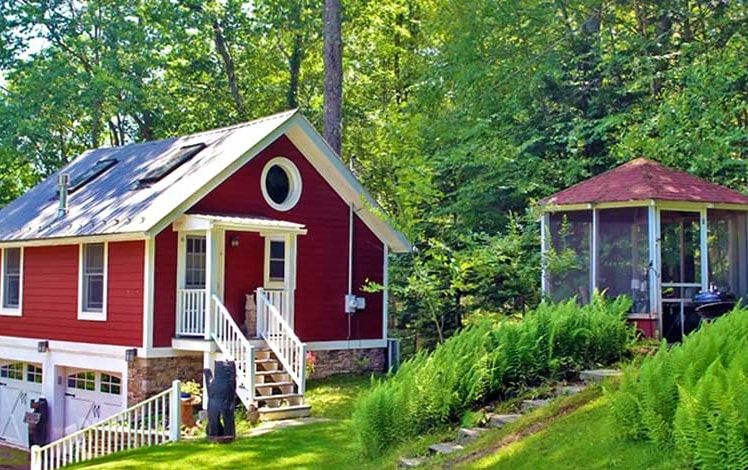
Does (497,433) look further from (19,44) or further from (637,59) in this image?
(19,44)

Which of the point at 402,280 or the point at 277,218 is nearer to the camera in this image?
the point at 277,218

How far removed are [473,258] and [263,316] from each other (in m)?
5.00

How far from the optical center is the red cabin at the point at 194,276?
1387 centimetres

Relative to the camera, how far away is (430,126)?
65.7 feet

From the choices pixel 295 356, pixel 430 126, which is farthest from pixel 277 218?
pixel 430 126

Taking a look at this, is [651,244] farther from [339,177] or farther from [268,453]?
[339,177]

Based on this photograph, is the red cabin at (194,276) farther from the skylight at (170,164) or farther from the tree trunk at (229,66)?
the tree trunk at (229,66)

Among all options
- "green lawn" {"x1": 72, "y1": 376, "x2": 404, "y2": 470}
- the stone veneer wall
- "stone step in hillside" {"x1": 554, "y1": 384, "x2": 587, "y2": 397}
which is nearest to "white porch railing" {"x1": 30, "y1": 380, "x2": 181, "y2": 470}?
"green lawn" {"x1": 72, "y1": 376, "x2": 404, "y2": 470}

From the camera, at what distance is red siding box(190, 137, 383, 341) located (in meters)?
15.1

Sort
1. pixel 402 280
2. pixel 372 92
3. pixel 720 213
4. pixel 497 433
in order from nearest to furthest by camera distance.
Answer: pixel 497 433, pixel 720 213, pixel 402 280, pixel 372 92

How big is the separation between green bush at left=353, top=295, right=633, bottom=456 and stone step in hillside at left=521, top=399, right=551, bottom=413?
0.35 metres

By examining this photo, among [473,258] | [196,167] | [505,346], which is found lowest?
[505,346]

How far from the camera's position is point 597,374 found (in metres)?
8.84

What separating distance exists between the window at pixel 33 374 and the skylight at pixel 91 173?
396cm
